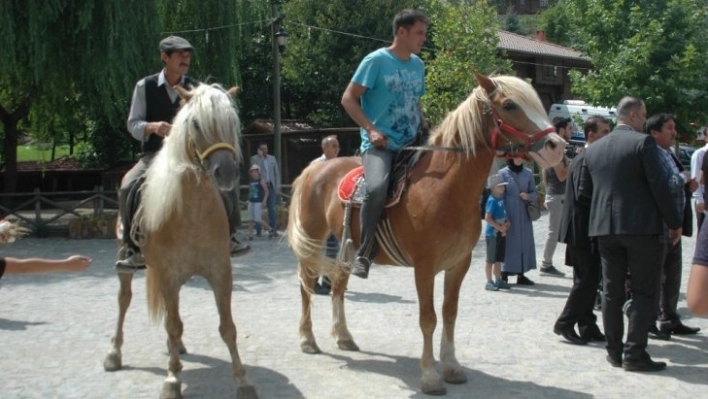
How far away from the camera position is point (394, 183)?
6.77 meters

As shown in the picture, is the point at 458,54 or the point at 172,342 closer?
the point at 172,342

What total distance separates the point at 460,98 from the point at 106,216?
13571mm

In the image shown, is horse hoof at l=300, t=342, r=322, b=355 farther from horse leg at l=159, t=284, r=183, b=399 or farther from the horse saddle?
horse leg at l=159, t=284, r=183, b=399

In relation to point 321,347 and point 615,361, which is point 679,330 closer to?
point 615,361

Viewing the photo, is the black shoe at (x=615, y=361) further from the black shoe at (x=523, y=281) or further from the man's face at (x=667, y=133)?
the black shoe at (x=523, y=281)

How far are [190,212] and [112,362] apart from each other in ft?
6.13

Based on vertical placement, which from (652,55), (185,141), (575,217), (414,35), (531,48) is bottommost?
(575,217)

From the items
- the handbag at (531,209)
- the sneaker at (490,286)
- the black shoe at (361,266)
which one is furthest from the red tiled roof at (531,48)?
the black shoe at (361,266)

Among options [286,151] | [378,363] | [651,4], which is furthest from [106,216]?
[651,4]

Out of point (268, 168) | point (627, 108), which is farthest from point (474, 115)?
point (268, 168)

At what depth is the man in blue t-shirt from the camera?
6.72 meters

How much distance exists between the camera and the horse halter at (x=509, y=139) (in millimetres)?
6008

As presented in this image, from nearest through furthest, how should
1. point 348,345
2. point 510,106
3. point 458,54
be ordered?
1. point 510,106
2. point 348,345
3. point 458,54

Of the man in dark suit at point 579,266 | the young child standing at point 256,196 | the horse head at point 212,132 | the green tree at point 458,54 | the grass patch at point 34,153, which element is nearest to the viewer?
the horse head at point 212,132
